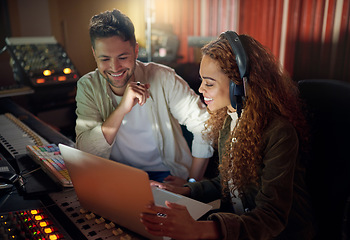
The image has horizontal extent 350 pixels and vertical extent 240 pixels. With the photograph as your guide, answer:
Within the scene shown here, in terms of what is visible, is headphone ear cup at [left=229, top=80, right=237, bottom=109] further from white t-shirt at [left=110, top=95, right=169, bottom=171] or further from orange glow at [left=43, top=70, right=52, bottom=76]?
orange glow at [left=43, top=70, right=52, bottom=76]

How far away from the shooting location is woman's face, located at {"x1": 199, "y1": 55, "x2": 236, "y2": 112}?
39.5 inches

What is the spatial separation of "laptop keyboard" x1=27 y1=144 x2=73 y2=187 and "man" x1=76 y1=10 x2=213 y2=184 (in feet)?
0.51

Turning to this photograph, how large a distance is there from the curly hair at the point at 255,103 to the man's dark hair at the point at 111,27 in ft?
1.56

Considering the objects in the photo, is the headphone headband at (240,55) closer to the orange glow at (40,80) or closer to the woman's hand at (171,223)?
the woman's hand at (171,223)

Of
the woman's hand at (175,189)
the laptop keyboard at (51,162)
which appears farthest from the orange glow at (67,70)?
the woman's hand at (175,189)

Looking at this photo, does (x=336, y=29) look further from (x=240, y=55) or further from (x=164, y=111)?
(x=240, y=55)

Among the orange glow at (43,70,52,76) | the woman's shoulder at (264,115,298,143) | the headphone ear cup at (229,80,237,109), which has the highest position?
the headphone ear cup at (229,80,237,109)

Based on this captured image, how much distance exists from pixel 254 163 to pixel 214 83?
0.91ft

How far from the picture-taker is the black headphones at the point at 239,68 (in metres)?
0.90

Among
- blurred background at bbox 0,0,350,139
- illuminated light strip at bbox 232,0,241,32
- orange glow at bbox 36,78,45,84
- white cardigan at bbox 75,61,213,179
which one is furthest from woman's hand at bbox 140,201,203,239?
illuminated light strip at bbox 232,0,241,32

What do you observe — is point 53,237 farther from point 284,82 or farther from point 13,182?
point 284,82

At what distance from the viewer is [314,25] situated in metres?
2.96

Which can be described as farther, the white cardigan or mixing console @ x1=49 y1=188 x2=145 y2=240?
the white cardigan

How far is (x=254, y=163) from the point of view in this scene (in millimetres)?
925
